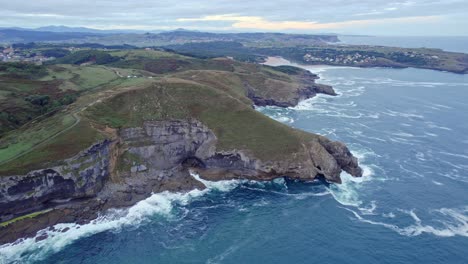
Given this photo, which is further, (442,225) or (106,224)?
(106,224)

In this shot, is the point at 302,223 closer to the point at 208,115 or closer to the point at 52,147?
the point at 208,115

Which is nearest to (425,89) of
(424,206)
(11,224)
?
(424,206)

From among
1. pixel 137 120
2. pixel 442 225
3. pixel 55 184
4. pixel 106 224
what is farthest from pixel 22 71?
pixel 442 225

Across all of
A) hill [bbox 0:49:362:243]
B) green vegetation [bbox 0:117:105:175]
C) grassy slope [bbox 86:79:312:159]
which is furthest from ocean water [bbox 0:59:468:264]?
green vegetation [bbox 0:117:105:175]

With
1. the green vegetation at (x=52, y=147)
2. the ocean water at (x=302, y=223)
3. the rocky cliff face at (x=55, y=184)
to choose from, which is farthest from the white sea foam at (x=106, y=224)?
the green vegetation at (x=52, y=147)

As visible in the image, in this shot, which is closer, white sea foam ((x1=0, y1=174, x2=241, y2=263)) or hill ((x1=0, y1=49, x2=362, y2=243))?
white sea foam ((x1=0, y1=174, x2=241, y2=263))

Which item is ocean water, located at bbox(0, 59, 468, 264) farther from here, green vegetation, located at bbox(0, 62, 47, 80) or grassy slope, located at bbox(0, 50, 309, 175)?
green vegetation, located at bbox(0, 62, 47, 80)
